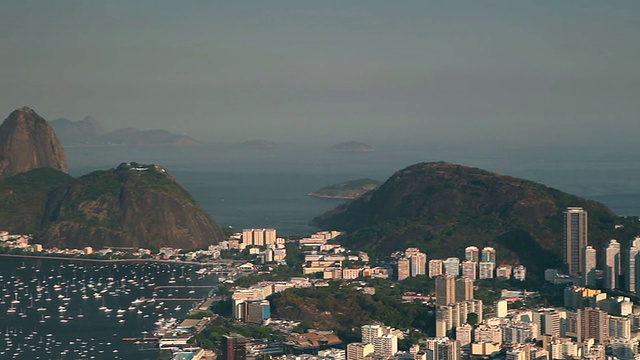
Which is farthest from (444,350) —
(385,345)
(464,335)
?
(464,335)

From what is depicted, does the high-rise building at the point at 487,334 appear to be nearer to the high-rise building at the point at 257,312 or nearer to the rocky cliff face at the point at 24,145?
the high-rise building at the point at 257,312

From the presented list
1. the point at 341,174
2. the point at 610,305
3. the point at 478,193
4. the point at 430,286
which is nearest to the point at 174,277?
the point at 430,286

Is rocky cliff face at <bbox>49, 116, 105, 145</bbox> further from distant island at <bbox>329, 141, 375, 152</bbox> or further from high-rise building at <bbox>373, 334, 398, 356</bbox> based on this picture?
high-rise building at <bbox>373, 334, 398, 356</bbox>

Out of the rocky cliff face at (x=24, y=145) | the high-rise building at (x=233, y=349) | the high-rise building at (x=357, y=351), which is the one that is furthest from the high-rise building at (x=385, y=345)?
the rocky cliff face at (x=24, y=145)

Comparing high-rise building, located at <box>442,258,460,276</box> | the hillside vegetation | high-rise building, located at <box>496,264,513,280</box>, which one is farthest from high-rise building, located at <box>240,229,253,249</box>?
high-rise building, located at <box>496,264,513,280</box>

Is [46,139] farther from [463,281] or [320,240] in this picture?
[463,281]

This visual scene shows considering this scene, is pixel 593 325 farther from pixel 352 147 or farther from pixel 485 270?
pixel 352 147
